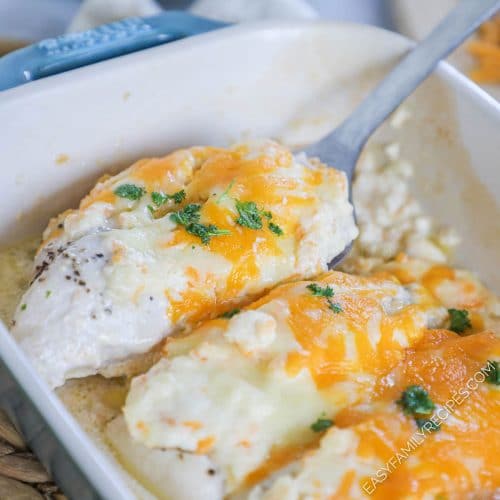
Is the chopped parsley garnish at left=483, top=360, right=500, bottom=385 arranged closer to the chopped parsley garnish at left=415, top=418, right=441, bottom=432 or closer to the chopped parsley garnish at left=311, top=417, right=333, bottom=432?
the chopped parsley garnish at left=415, top=418, right=441, bottom=432

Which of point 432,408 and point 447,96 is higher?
point 447,96

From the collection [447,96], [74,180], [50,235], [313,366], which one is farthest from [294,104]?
[313,366]

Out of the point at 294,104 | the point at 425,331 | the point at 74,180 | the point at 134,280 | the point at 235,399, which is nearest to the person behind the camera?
the point at 235,399

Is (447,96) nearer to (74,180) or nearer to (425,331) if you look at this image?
(425,331)

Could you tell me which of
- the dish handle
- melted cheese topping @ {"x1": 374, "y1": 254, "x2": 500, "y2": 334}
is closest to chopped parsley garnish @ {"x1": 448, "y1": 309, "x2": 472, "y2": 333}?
melted cheese topping @ {"x1": 374, "y1": 254, "x2": 500, "y2": 334}

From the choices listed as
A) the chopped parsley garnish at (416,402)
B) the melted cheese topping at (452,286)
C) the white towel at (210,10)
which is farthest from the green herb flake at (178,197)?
the white towel at (210,10)

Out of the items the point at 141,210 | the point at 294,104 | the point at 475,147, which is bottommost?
the point at 141,210

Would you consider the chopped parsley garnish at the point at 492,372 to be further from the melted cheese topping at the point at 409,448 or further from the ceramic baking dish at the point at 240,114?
the ceramic baking dish at the point at 240,114

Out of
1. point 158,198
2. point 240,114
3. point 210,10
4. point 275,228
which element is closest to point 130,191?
point 158,198
